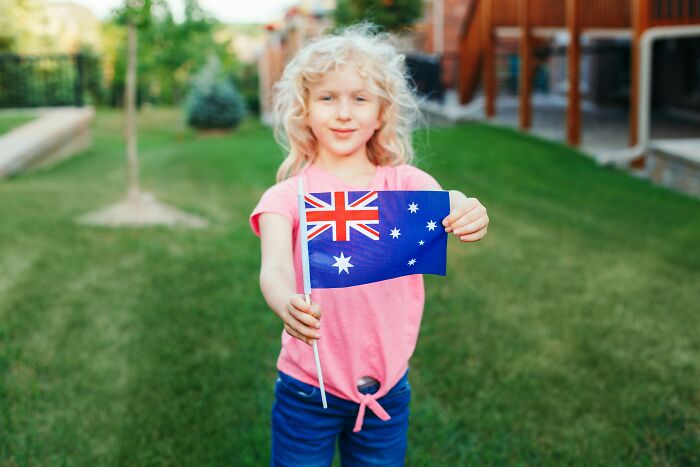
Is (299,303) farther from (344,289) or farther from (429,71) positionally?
(429,71)

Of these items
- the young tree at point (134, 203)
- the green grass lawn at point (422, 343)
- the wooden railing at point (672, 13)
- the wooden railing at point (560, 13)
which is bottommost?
the green grass lawn at point (422, 343)

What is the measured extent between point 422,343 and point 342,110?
2451 millimetres

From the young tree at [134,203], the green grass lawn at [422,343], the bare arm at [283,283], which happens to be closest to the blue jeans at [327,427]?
the bare arm at [283,283]

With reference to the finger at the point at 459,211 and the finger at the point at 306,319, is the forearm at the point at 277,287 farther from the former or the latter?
the finger at the point at 459,211

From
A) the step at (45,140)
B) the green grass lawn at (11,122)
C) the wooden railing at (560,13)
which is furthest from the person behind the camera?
the green grass lawn at (11,122)

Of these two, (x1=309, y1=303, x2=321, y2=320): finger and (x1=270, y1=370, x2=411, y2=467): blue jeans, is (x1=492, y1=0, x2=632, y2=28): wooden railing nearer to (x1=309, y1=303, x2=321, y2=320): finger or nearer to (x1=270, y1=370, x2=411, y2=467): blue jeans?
(x1=270, y1=370, x2=411, y2=467): blue jeans

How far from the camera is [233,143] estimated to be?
14.5m

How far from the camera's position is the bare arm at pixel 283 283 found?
178 centimetres

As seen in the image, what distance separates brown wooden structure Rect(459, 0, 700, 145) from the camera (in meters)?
9.98

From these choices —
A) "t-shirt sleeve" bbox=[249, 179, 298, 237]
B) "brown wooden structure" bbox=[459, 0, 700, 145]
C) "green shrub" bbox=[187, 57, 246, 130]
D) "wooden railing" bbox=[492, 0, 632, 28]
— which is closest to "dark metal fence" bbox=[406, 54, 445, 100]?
"brown wooden structure" bbox=[459, 0, 700, 145]

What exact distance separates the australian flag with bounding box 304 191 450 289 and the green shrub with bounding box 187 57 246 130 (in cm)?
1832

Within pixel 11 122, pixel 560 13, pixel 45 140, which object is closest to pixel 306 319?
pixel 45 140

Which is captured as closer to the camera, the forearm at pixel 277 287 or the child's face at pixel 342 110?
the forearm at pixel 277 287

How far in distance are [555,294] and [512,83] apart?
2144 cm
